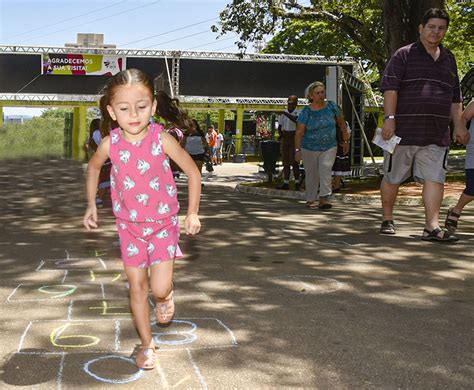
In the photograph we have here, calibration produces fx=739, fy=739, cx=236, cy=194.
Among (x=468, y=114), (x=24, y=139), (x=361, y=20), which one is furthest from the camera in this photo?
(x=24, y=139)

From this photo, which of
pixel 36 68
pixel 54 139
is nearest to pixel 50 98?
pixel 36 68

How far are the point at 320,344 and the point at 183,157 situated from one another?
4.23 feet

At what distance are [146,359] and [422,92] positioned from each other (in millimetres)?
4995

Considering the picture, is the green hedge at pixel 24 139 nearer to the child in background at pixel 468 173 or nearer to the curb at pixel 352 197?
the curb at pixel 352 197

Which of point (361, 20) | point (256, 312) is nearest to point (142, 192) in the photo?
point (256, 312)

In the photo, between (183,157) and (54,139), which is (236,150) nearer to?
(54,139)

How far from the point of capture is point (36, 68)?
40.0 m

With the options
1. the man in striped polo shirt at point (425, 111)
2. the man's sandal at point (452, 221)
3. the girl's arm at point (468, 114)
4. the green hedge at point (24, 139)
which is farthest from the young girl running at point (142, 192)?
the green hedge at point (24, 139)

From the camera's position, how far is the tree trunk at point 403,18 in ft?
50.3

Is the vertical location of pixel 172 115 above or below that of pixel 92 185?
above

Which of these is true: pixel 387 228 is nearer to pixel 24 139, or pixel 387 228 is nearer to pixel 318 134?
pixel 318 134

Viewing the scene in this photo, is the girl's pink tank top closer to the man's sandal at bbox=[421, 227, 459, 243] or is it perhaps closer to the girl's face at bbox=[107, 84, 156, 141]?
the girl's face at bbox=[107, 84, 156, 141]

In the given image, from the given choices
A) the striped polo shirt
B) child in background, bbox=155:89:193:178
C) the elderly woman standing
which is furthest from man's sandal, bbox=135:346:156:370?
the elderly woman standing

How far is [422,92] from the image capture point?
7.64 m
